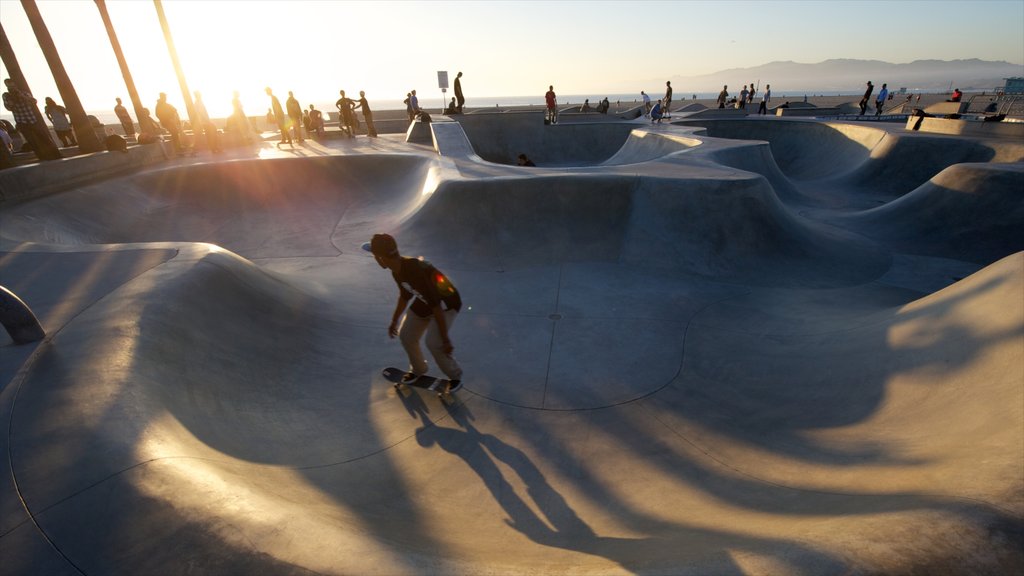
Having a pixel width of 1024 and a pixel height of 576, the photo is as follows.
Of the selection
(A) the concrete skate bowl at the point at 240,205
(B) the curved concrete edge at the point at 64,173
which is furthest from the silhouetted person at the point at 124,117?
(A) the concrete skate bowl at the point at 240,205

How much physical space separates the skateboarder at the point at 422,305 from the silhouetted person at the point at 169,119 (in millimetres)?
17956

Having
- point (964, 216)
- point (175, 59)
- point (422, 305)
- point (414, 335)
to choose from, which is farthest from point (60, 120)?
point (964, 216)

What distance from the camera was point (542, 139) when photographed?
24281 millimetres

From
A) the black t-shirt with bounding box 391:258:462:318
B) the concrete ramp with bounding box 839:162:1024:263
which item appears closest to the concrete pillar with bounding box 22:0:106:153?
the black t-shirt with bounding box 391:258:462:318

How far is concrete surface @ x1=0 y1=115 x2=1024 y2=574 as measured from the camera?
2.32m

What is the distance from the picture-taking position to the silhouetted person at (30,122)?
10.7 m

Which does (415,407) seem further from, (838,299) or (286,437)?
(838,299)

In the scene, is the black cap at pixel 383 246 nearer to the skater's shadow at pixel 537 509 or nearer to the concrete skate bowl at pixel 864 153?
the skater's shadow at pixel 537 509

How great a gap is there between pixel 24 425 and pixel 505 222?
25.6ft

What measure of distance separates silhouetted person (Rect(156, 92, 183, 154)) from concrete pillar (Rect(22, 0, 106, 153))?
230cm

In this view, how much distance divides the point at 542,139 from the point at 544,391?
21.5m

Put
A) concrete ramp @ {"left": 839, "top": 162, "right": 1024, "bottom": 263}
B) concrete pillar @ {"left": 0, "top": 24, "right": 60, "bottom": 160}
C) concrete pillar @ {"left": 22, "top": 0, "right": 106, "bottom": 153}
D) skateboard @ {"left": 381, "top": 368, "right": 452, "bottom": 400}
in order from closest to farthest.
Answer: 1. skateboard @ {"left": 381, "top": 368, "right": 452, "bottom": 400}
2. concrete ramp @ {"left": 839, "top": 162, "right": 1024, "bottom": 263}
3. concrete pillar @ {"left": 0, "top": 24, "right": 60, "bottom": 160}
4. concrete pillar @ {"left": 22, "top": 0, "right": 106, "bottom": 153}

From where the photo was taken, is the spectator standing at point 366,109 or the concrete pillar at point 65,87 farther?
the spectator standing at point 366,109

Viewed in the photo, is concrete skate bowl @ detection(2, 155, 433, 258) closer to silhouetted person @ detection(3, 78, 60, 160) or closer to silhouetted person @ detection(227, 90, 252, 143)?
silhouetted person @ detection(3, 78, 60, 160)
